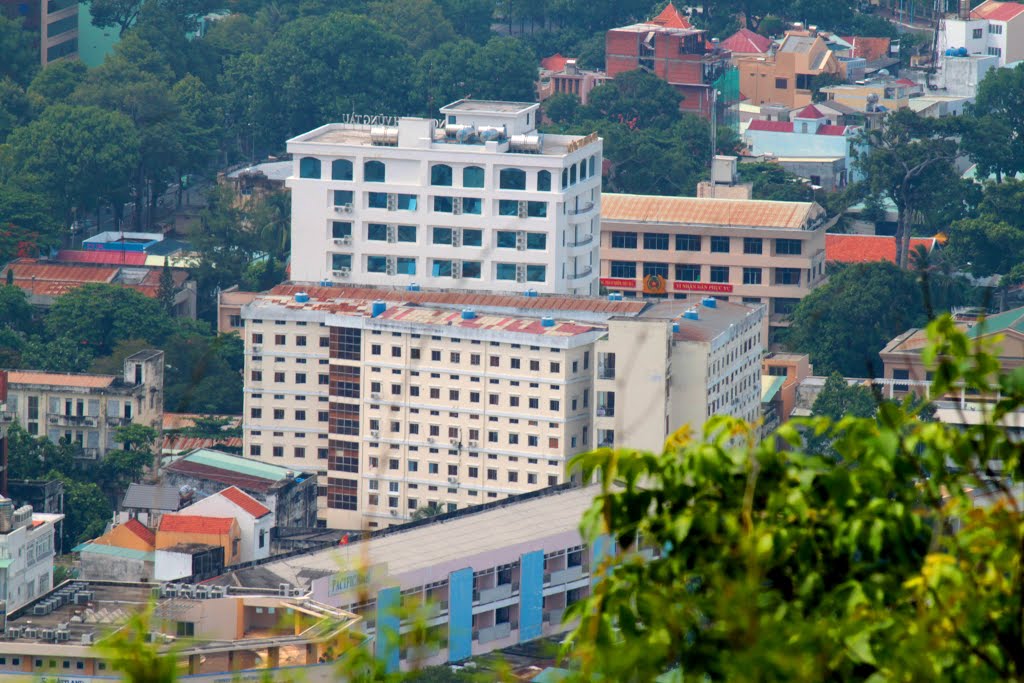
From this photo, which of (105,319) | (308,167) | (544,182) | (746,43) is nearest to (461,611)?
(544,182)

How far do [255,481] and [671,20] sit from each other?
3628 centimetres

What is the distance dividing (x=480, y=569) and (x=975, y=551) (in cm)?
2244

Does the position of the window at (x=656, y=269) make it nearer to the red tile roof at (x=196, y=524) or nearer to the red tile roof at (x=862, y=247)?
the red tile roof at (x=862, y=247)

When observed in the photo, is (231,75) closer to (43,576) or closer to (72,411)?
(72,411)

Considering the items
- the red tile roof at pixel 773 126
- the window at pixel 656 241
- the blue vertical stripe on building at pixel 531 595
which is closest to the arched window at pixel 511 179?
the window at pixel 656 241

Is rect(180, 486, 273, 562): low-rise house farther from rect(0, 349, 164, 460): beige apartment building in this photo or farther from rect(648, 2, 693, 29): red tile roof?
rect(648, 2, 693, 29): red tile roof

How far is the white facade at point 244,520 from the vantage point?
3098 centimetres

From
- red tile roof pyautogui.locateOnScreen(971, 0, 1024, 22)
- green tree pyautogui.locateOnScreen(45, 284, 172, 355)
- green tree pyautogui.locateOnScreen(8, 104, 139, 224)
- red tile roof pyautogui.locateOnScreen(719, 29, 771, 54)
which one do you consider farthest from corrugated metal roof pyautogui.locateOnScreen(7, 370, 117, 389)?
red tile roof pyautogui.locateOnScreen(971, 0, 1024, 22)

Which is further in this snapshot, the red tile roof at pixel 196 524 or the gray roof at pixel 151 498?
the gray roof at pixel 151 498

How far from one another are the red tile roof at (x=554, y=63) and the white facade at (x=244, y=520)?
37292mm

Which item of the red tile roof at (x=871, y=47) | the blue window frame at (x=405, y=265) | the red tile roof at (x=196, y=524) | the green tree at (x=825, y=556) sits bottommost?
the red tile roof at (x=196, y=524)

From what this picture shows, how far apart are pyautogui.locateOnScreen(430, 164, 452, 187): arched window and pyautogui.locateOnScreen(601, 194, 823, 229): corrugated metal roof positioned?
792 centimetres

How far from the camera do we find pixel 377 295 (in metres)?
37.6

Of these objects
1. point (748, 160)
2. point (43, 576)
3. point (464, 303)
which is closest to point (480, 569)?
point (43, 576)
